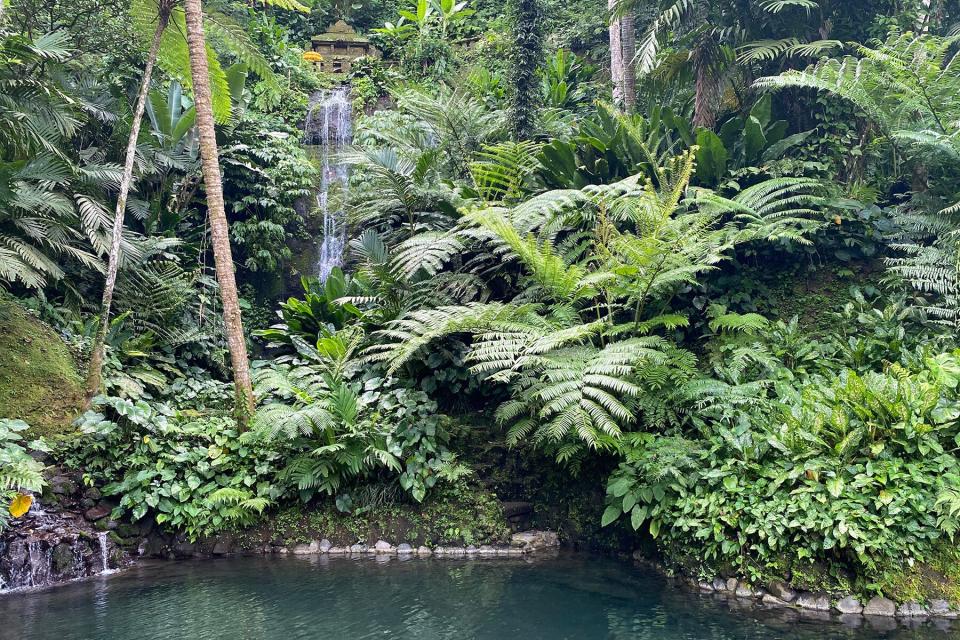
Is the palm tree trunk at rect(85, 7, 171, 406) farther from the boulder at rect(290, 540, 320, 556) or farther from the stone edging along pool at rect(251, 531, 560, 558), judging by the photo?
the boulder at rect(290, 540, 320, 556)

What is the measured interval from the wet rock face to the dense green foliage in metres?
0.27

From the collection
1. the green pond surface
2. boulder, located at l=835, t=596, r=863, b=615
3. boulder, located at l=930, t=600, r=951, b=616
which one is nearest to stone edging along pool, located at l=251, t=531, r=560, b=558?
the green pond surface

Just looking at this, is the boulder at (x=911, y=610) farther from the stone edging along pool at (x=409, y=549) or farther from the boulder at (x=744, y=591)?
the stone edging along pool at (x=409, y=549)

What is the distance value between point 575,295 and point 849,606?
3161 millimetres

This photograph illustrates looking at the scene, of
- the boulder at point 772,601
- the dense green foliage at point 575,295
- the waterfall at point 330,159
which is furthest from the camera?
the waterfall at point 330,159

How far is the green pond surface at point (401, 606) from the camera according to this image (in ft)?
13.6

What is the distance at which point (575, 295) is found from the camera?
6121 mm

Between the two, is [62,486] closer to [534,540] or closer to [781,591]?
[534,540]

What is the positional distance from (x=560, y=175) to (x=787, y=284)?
8.88 feet

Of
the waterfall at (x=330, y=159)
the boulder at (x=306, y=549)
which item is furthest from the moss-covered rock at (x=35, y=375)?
the waterfall at (x=330, y=159)

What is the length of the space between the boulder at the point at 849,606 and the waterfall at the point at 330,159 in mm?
7286

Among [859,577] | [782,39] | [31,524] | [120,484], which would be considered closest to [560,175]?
[782,39]

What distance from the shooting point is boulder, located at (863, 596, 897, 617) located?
13.9ft

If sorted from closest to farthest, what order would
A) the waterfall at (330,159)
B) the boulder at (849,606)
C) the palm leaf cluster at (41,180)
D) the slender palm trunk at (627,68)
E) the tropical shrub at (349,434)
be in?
1. the boulder at (849,606)
2. the tropical shrub at (349,434)
3. the palm leaf cluster at (41,180)
4. the slender palm trunk at (627,68)
5. the waterfall at (330,159)
